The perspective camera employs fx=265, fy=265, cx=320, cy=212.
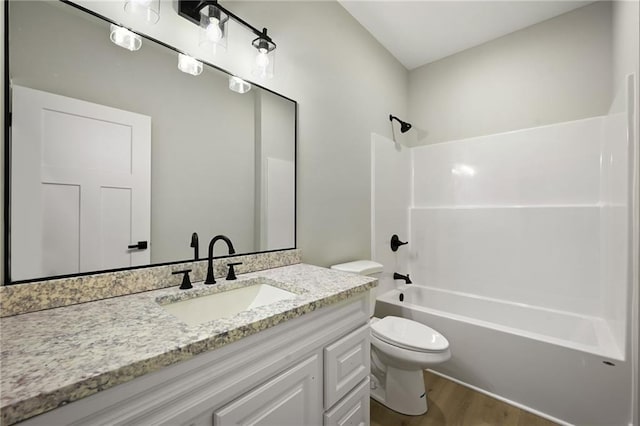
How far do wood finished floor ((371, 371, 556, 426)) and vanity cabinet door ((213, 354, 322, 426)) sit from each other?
0.96 m

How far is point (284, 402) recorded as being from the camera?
2.78ft

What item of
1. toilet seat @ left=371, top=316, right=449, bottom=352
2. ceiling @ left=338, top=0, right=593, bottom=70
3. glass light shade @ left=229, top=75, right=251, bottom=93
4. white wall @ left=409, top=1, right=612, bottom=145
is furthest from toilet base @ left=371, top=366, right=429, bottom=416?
ceiling @ left=338, top=0, right=593, bottom=70

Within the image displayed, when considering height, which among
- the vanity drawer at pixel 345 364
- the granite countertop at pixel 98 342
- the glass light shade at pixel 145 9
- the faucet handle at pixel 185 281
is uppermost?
the glass light shade at pixel 145 9

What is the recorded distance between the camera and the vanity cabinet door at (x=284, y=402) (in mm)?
731

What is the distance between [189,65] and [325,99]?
3.11 ft

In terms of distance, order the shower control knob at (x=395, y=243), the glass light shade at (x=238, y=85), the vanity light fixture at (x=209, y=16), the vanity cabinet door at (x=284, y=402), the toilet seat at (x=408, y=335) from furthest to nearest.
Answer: the shower control knob at (x=395, y=243)
the toilet seat at (x=408, y=335)
the glass light shade at (x=238, y=85)
the vanity light fixture at (x=209, y=16)
the vanity cabinet door at (x=284, y=402)

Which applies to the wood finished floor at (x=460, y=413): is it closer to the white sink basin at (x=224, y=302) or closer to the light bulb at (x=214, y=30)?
the white sink basin at (x=224, y=302)

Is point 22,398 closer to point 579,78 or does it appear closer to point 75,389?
point 75,389

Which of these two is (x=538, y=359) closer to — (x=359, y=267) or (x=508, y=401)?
(x=508, y=401)

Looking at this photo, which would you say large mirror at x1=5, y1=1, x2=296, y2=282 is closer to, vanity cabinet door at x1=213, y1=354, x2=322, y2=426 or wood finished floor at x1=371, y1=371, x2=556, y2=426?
vanity cabinet door at x1=213, y1=354, x2=322, y2=426

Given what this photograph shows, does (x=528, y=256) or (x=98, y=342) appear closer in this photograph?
(x=98, y=342)

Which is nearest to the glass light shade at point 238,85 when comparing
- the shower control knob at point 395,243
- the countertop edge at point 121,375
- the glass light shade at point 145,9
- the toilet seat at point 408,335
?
the glass light shade at point 145,9

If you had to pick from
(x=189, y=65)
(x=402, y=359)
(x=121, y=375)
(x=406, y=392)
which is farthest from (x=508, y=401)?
(x=189, y=65)

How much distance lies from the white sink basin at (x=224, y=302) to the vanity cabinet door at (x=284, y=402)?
298mm
